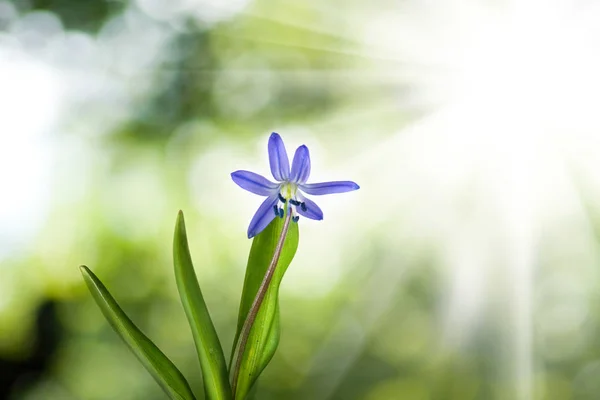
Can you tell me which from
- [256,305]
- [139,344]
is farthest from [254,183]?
[139,344]

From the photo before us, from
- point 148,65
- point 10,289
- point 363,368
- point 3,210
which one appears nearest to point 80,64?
point 148,65

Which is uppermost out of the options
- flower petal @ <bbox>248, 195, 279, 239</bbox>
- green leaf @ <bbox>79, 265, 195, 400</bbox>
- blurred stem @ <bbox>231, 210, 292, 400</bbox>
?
flower petal @ <bbox>248, 195, 279, 239</bbox>

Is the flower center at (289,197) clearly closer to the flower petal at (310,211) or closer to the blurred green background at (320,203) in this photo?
the flower petal at (310,211)

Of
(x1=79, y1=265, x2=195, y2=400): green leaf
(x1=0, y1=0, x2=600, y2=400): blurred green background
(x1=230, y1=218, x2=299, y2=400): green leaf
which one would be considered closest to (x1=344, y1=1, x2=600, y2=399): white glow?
(x1=0, y1=0, x2=600, y2=400): blurred green background

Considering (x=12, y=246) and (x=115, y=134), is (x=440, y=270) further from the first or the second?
(x=12, y=246)

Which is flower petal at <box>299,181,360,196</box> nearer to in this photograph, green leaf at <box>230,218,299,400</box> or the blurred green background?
green leaf at <box>230,218,299,400</box>

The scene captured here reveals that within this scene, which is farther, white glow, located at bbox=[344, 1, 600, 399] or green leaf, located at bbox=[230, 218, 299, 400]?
white glow, located at bbox=[344, 1, 600, 399]
